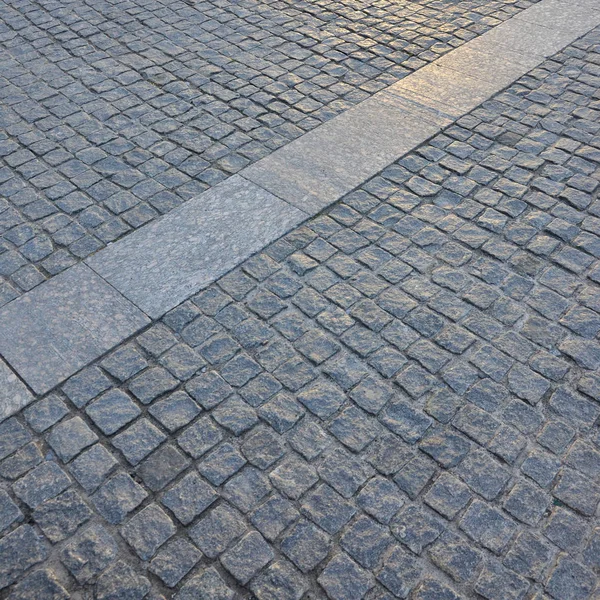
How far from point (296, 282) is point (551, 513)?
2093mm

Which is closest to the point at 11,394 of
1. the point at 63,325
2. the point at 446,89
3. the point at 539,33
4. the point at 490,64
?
the point at 63,325

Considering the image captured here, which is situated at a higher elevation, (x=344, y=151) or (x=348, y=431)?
(x=344, y=151)

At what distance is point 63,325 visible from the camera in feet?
13.4

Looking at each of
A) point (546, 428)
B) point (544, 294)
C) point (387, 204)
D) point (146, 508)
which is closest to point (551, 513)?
point (546, 428)

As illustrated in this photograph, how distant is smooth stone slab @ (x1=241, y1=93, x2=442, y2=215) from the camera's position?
507 cm

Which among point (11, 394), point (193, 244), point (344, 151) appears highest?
point (344, 151)

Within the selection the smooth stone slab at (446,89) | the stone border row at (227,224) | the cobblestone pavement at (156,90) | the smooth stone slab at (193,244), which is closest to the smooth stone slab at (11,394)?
the stone border row at (227,224)

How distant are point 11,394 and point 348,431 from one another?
195cm

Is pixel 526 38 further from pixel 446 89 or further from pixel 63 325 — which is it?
pixel 63 325

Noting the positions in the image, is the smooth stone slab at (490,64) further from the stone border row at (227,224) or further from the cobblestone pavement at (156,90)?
the cobblestone pavement at (156,90)

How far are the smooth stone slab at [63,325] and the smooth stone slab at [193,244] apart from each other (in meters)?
0.13

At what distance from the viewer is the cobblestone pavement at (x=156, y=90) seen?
4906 millimetres

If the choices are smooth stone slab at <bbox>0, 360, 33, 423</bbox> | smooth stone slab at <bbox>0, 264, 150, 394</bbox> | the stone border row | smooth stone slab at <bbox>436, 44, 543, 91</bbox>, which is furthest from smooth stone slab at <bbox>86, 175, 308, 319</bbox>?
smooth stone slab at <bbox>436, 44, 543, 91</bbox>

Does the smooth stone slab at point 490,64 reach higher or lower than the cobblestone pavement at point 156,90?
higher
